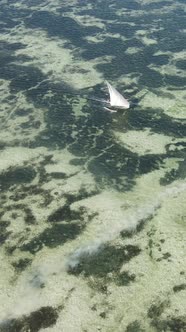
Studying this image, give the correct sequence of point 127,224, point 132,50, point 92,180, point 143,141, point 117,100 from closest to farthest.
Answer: point 127,224, point 92,180, point 143,141, point 117,100, point 132,50

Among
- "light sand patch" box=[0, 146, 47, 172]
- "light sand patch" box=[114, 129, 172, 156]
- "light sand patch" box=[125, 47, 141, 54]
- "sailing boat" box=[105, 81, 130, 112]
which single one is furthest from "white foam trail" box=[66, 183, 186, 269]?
"light sand patch" box=[125, 47, 141, 54]

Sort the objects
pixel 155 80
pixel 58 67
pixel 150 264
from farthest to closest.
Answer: pixel 58 67 < pixel 155 80 < pixel 150 264

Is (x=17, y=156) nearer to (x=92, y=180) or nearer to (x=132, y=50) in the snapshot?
(x=92, y=180)

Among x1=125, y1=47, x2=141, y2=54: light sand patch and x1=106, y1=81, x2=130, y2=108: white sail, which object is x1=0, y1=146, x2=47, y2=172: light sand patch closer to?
x1=106, y1=81, x2=130, y2=108: white sail

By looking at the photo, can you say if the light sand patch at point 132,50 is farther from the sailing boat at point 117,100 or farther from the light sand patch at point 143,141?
the light sand patch at point 143,141

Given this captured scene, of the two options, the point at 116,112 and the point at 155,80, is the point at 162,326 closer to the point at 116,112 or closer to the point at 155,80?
the point at 116,112

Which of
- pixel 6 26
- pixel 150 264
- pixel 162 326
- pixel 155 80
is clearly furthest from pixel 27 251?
pixel 6 26

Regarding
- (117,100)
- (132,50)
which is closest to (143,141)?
(117,100)
